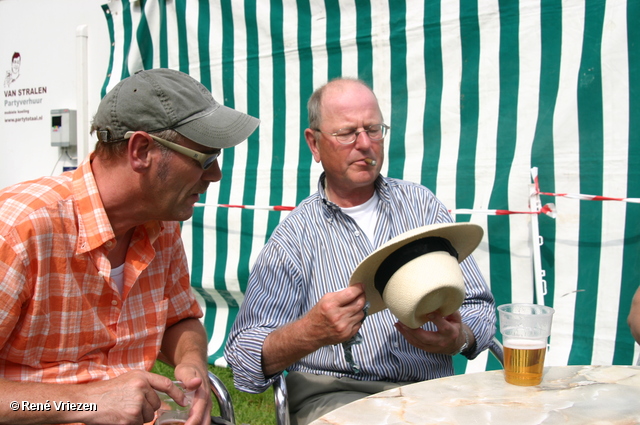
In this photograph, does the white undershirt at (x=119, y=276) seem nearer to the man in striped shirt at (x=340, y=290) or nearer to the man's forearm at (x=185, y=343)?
the man's forearm at (x=185, y=343)

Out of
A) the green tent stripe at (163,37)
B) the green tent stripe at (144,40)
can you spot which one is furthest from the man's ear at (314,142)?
the green tent stripe at (144,40)

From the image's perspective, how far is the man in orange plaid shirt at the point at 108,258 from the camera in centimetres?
130

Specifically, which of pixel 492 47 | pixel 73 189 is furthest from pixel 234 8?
pixel 73 189

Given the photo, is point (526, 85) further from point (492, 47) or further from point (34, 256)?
point (34, 256)

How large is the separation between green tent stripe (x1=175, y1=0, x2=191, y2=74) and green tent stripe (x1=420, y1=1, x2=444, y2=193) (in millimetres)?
1727

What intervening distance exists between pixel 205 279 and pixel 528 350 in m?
2.94

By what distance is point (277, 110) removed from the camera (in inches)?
144

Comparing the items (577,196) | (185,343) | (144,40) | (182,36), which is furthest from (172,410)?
(144,40)

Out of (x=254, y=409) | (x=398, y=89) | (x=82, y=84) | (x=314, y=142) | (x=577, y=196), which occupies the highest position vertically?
(x=82, y=84)

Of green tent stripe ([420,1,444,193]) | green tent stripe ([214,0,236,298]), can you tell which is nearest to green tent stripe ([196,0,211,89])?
green tent stripe ([214,0,236,298])

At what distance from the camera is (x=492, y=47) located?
2936 millimetres

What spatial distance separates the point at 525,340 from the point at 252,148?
2.73 m

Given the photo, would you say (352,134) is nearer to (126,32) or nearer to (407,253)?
(407,253)

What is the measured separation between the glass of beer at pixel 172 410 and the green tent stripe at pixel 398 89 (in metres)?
2.07
